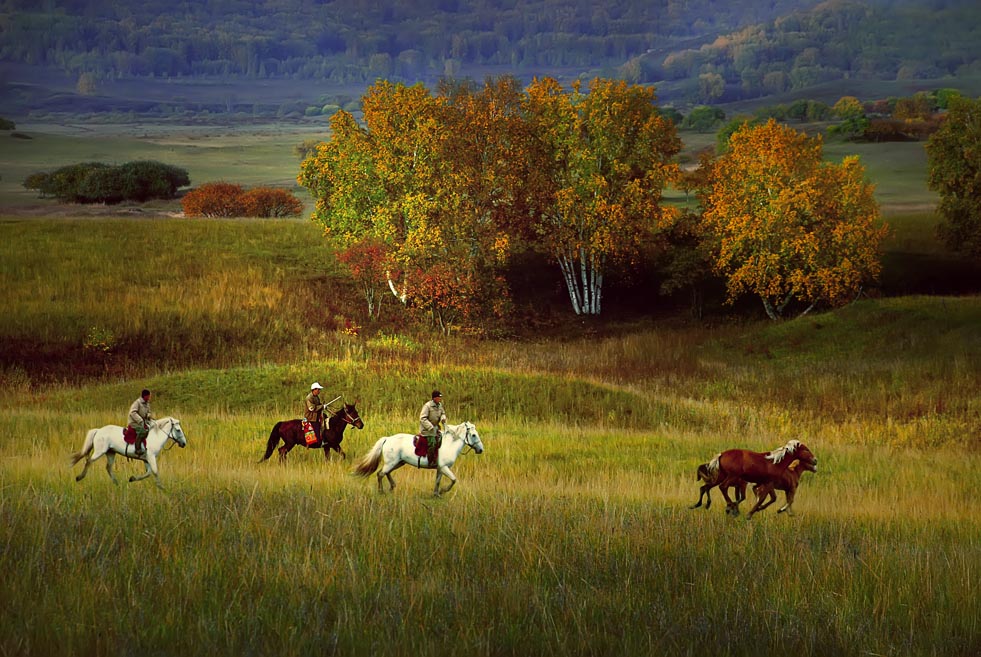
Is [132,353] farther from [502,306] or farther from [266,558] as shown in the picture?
[266,558]

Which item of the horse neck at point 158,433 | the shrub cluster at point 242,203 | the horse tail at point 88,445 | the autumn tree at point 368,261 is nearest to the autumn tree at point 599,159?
the autumn tree at point 368,261

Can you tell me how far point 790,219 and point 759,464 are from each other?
50.9m

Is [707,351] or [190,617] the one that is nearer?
[190,617]

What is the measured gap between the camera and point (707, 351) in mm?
54219

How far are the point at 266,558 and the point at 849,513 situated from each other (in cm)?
854

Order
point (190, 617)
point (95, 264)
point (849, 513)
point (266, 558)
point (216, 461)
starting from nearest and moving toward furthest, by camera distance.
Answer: point (190, 617)
point (266, 558)
point (849, 513)
point (216, 461)
point (95, 264)

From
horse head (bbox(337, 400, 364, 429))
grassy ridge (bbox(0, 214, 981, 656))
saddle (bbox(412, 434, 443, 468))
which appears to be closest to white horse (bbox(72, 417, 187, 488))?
grassy ridge (bbox(0, 214, 981, 656))

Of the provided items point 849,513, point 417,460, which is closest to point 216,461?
point 417,460

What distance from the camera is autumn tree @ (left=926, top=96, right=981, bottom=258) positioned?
6731cm

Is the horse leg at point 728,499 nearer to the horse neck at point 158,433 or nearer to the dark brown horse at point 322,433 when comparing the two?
the dark brown horse at point 322,433

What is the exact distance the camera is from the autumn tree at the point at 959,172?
67312mm

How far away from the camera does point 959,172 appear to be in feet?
223

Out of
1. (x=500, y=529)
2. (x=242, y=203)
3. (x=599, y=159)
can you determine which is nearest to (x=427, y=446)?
(x=500, y=529)

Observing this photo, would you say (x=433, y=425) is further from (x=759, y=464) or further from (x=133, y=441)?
(x=759, y=464)
